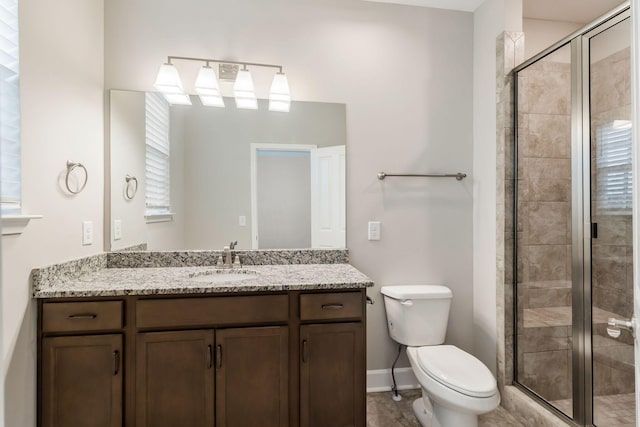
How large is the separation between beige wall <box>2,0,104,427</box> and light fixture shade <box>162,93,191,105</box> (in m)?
0.38

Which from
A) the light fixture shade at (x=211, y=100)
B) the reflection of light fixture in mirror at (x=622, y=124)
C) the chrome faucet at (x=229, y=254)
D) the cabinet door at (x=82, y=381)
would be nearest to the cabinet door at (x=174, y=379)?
the cabinet door at (x=82, y=381)

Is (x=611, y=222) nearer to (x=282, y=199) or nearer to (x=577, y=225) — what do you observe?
(x=577, y=225)

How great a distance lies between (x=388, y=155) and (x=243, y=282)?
4.26 feet

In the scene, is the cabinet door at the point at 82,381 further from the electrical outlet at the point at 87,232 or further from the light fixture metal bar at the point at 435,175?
the light fixture metal bar at the point at 435,175

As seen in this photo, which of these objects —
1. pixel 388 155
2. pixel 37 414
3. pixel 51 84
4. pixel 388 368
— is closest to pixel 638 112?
pixel 388 155

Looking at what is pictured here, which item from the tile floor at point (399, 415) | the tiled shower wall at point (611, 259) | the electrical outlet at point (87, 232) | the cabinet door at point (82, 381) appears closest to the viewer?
the cabinet door at point (82, 381)

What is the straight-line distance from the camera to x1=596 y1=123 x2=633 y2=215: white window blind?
64.6 inches

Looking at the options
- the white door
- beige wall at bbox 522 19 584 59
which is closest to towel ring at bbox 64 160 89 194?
the white door

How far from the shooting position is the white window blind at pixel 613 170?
1641mm

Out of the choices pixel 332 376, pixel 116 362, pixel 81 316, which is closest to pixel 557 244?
pixel 332 376

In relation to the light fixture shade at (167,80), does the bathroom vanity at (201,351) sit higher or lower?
lower

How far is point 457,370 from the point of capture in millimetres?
1768

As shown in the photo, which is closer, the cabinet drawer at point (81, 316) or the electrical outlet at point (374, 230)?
the cabinet drawer at point (81, 316)

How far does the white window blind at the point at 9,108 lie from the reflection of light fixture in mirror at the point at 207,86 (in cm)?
85
